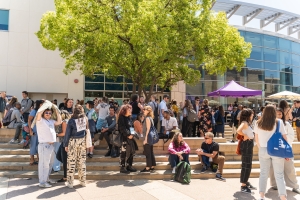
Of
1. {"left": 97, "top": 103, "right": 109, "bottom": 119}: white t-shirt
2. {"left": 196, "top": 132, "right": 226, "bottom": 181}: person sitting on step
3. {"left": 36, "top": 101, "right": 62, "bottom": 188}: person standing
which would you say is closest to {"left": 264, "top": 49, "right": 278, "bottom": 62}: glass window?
{"left": 97, "top": 103, "right": 109, "bottom": 119}: white t-shirt

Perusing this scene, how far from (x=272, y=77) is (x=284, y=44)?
4.46 metres

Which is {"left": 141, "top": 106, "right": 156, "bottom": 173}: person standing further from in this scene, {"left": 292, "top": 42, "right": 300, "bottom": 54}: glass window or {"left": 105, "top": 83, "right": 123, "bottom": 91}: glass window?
{"left": 292, "top": 42, "right": 300, "bottom": 54}: glass window

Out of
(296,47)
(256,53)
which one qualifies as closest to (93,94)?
(256,53)

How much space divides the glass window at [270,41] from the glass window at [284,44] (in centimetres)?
84

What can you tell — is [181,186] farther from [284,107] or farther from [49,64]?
[49,64]

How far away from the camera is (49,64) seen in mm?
18297

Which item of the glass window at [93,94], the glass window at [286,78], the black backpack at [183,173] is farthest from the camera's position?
the glass window at [286,78]

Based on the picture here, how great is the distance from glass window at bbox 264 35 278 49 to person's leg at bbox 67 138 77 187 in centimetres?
2693

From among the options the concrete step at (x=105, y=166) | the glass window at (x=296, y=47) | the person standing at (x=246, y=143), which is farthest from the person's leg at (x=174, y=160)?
the glass window at (x=296, y=47)

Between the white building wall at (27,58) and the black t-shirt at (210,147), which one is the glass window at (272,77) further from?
the black t-shirt at (210,147)

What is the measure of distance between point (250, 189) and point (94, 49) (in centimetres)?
869

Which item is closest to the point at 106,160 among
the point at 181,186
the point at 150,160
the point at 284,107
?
the point at 150,160

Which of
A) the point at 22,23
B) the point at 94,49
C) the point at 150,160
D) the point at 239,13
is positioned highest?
the point at 239,13

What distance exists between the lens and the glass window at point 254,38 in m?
27.6
